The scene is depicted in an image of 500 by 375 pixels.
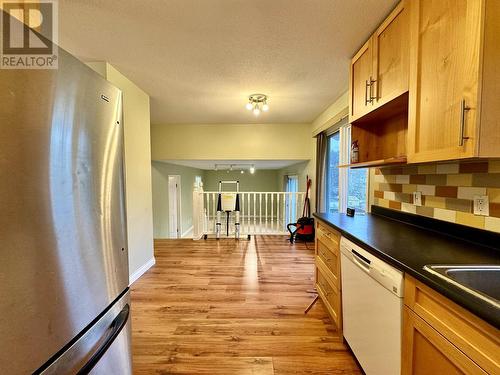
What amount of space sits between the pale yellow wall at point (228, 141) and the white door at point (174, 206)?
1515 millimetres

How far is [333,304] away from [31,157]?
2.10m

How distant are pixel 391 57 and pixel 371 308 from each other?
1.67 metres

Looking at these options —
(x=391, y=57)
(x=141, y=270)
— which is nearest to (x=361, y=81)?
(x=391, y=57)

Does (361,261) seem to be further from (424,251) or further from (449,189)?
(449,189)

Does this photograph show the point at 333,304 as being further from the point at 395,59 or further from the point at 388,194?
the point at 395,59

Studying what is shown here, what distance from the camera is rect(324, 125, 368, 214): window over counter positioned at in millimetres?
2838

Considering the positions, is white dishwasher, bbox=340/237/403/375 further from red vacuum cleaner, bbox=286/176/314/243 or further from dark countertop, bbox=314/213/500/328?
red vacuum cleaner, bbox=286/176/314/243

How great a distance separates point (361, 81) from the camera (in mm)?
2002

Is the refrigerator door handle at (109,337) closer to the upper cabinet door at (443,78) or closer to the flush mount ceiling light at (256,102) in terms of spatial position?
the upper cabinet door at (443,78)

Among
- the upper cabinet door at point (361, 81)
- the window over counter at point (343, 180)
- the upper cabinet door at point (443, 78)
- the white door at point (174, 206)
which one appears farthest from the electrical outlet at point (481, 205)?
the white door at point (174, 206)

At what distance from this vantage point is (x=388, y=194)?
7.10 feet

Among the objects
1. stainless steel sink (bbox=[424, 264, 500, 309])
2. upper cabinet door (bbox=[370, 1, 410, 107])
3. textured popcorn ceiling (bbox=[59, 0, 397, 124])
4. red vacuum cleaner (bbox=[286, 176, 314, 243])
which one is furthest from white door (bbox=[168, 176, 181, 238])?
stainless steel sink (bbox=[424, 264, 500, 309])

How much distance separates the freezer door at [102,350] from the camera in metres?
0.73

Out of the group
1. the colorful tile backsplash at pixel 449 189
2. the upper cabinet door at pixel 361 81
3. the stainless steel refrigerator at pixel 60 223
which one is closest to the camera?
the stainless steel refrigerator at pixel 60 223
